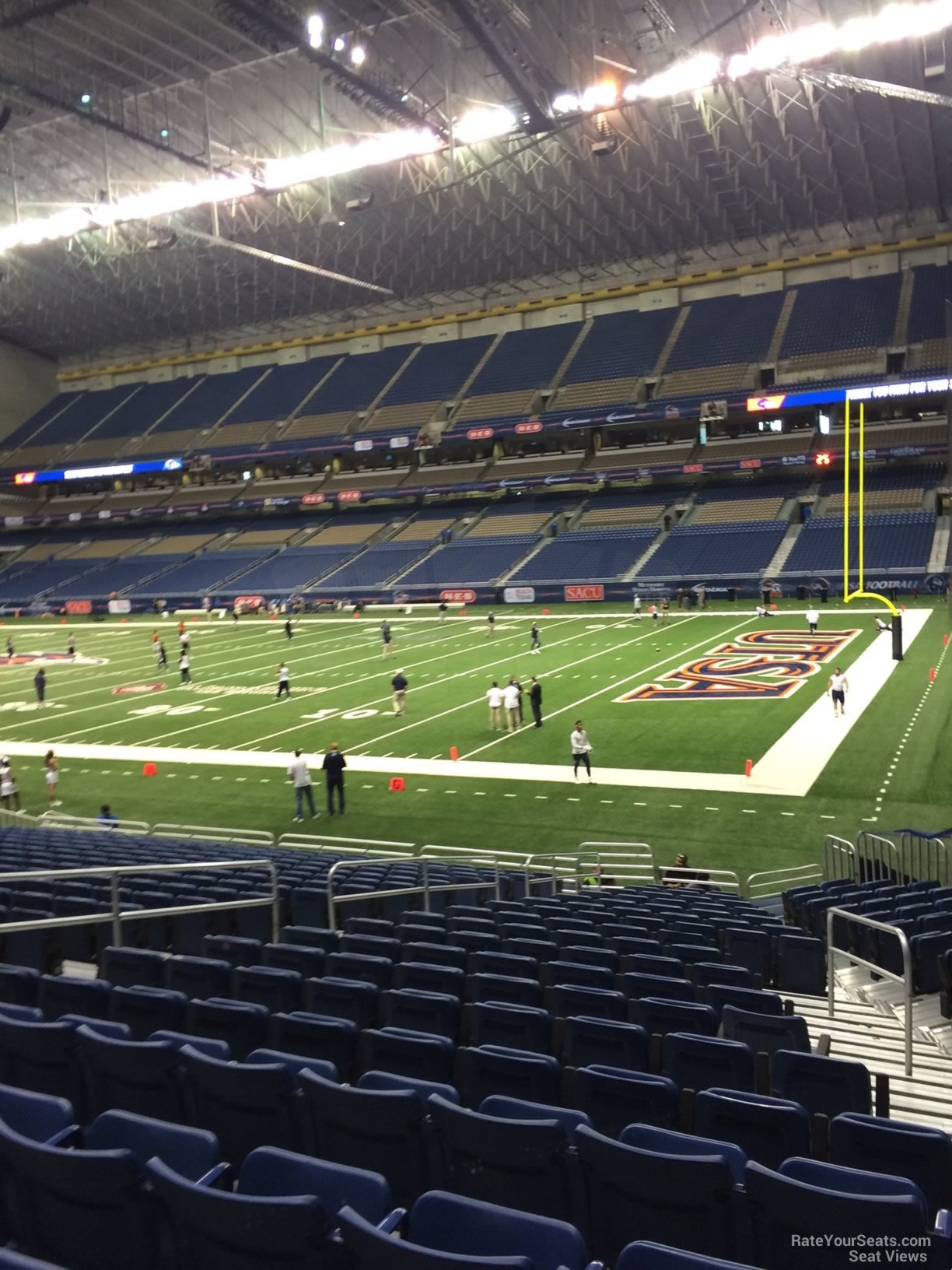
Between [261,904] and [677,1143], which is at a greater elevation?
[677,1143]

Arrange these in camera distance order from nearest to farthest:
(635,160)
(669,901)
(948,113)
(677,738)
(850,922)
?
(850,922), (669,901), (677,738), (948,113), (635,160)

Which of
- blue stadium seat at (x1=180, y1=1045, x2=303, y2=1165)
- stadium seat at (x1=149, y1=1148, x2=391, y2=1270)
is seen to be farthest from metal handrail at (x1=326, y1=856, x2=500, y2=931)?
stadium seat at (x1=149, y1=1148, x2=391, y2=1270)

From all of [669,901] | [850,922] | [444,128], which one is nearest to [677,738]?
[669,901]

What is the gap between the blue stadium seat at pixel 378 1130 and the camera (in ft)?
11.3

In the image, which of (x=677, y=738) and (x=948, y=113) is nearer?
(x=677, y=738)

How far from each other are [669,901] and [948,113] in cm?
4546

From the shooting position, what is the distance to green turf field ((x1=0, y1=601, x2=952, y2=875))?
16266 millimetres

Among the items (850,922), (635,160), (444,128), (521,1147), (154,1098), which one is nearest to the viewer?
(521,1147)

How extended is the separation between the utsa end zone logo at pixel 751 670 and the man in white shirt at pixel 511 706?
3707 mm

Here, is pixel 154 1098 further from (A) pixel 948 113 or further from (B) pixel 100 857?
(A) pixel 948 113

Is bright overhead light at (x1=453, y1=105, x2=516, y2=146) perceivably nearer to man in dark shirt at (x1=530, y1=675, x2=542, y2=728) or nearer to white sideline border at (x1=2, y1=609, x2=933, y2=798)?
man in dark shirt at (x1=530, y1=675, x2=542, y2=728)

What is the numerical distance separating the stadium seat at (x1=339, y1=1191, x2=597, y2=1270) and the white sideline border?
1548 centimetres

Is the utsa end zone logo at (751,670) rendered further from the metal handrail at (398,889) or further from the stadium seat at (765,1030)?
the stadium seat at (765,1030)

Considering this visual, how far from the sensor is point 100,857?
11.2 m
